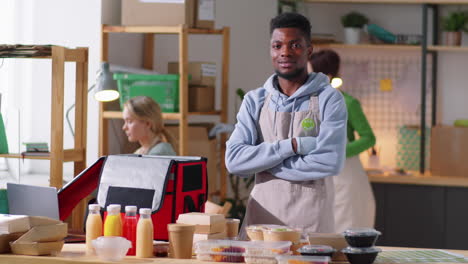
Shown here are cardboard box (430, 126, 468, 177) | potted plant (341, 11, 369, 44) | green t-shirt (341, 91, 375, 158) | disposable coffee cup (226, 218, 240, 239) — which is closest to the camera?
disposable coffee cup (226, 218, 240, 239)

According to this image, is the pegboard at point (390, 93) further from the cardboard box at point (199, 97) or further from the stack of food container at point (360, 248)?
the stack of food container at point (360, 248)

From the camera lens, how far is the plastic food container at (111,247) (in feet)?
8.52

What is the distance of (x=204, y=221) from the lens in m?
2.77

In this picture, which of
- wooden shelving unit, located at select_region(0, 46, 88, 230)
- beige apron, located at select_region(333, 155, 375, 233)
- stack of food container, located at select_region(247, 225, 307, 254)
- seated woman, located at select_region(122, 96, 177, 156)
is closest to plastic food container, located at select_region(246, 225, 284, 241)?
stack of food container, located at select_region(247, 225, 307, 254)

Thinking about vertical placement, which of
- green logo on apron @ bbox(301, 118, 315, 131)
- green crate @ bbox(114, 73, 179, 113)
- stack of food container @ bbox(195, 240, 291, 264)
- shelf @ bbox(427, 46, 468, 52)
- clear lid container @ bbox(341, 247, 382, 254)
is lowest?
stack of food container @ bbox(195, 240, 291, 264)

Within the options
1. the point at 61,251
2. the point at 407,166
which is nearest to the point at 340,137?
the point at 61,251

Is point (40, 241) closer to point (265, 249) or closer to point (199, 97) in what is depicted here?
point (265, 249)

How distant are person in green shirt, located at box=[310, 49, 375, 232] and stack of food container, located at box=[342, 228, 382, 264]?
218 centimetres

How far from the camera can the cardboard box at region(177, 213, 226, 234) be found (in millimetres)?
2766

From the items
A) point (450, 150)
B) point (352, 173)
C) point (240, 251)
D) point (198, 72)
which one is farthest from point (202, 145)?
point (240, 251)

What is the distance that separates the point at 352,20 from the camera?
20.8 feet

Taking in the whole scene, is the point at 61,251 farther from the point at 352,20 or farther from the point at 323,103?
the point at 352,20

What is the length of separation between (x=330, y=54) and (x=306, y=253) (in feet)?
7.94

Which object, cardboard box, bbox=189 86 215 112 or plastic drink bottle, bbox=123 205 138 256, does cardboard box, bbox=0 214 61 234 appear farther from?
cardboard box, bbox=189 86 215 112
